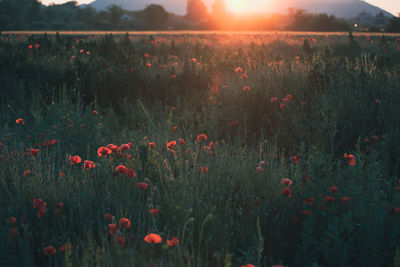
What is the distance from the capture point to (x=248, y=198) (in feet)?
9.20

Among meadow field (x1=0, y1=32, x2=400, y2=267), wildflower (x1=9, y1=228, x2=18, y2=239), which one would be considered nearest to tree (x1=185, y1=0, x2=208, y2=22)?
meadow field (x1=0, y1=32, x2=400, y2=267)

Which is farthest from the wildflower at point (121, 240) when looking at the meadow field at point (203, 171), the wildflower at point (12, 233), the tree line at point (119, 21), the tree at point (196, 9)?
the tree at point (196, 9)

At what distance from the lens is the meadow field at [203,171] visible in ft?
7.34

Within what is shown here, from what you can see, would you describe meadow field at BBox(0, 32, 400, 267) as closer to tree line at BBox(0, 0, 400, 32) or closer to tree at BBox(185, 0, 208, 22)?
tree line at BBox(0, 0, 400, 32)

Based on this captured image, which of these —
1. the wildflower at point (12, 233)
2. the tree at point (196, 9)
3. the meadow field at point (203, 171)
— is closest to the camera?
the wildflower at point (12, 233)

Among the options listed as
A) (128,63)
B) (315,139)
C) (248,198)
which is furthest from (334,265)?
(128,63)

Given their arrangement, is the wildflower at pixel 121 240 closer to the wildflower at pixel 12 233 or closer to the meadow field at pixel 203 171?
the meadow field at pixel 203 171

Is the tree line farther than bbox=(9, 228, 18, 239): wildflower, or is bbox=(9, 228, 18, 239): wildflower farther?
the tree line

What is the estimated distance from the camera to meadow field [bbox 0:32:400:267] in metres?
2.24

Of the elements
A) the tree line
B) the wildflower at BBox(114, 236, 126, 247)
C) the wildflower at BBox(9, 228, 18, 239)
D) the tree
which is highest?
the tree

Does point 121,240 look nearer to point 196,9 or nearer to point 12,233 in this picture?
point 12,233

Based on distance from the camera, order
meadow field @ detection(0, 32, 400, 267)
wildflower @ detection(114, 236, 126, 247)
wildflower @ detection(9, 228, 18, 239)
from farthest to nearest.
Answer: meadow field @ detection(0, 32, 400, 267), wildflower @ detection(9, 228, 18, 239), wildflower @ detection(114, 236, 126, 247)

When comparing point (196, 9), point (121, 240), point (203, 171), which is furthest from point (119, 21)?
point (121, 240)

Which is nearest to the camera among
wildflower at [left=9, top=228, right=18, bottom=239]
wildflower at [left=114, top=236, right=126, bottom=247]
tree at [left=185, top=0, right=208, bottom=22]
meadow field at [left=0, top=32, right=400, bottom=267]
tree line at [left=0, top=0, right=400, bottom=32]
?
wildflower at [left=114, top=236, right=126, bottom=247]
